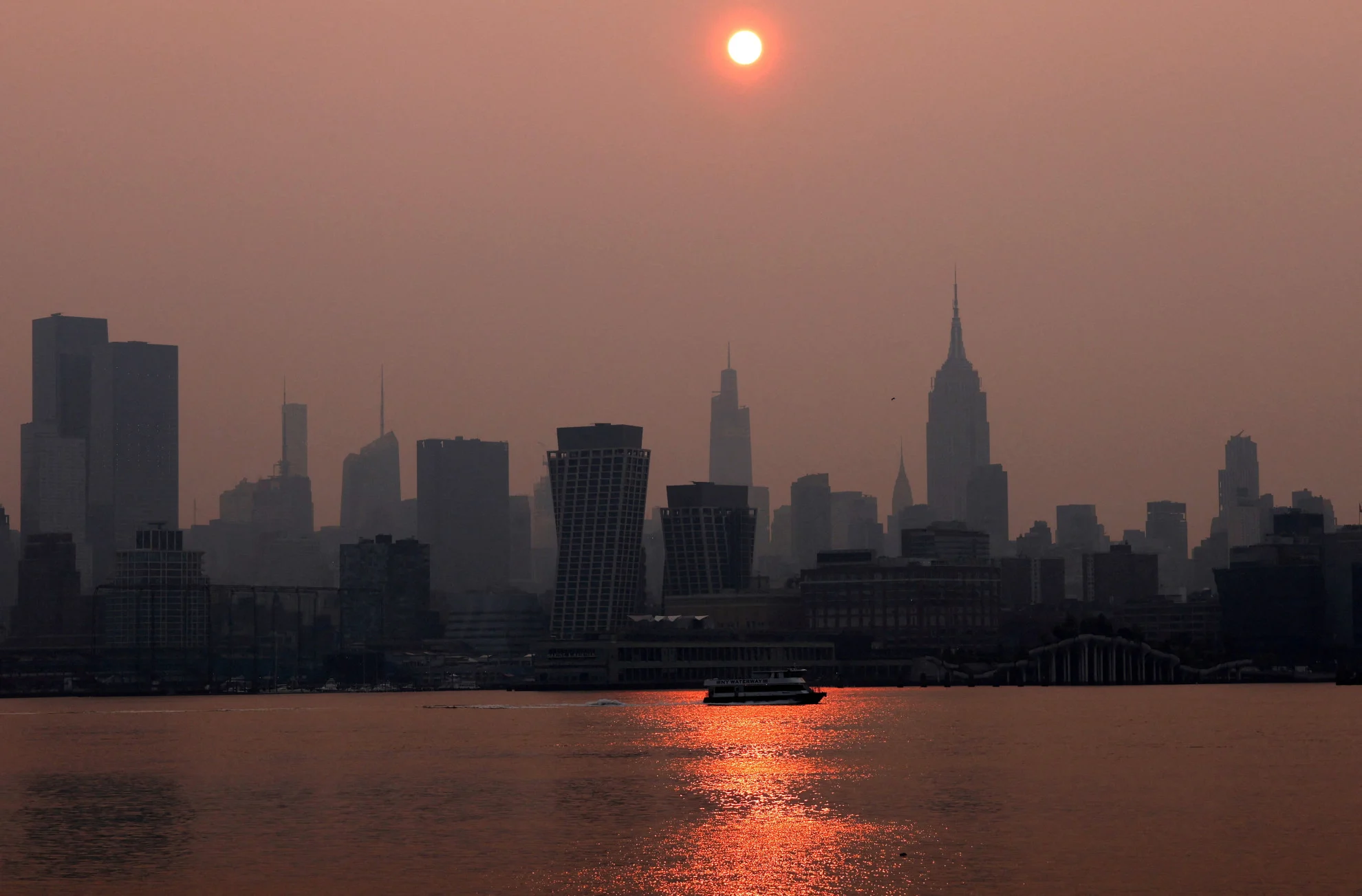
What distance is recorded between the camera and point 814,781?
138 meters

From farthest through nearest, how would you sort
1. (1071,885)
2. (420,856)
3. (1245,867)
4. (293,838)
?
1. (293,838)
2. (420,856)
3. (1245,867)
4. (1071,885)

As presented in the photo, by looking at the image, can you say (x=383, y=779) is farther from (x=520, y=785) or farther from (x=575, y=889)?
(x=575, y=889)

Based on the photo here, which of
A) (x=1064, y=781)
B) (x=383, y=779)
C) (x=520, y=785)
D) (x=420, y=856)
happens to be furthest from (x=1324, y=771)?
(x=420, y=856)

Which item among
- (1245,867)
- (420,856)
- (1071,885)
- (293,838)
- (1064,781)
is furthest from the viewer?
(1064,781)

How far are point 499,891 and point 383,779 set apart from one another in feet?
206

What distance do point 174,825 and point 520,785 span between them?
29.6m

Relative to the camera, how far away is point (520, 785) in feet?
453

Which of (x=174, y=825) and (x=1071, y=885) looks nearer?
(x=1071, y=885)

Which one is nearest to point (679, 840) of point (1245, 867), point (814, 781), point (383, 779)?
point (1245, 867)

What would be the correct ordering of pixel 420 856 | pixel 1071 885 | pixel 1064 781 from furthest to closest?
pixel 1064 781
pixel 420 856
pixel 1071 885

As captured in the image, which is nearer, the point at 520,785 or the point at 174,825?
the point at 174,825

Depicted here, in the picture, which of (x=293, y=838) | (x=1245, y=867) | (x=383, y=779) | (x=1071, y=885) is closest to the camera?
(x=1071, y=885)

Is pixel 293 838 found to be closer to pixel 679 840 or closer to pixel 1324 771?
pixel 679 840

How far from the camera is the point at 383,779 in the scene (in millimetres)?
146250
